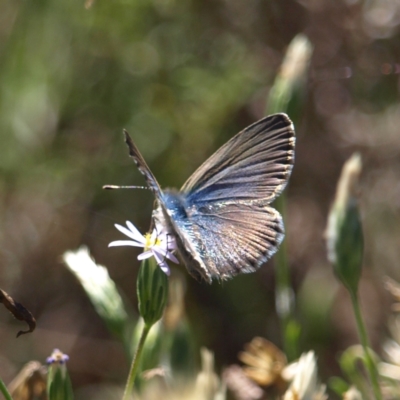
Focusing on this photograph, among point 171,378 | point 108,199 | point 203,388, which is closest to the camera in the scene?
point 203,388

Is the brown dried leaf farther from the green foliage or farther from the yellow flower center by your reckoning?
the yellow flower center

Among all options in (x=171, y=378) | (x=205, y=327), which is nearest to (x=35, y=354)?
(x=205, y=327)

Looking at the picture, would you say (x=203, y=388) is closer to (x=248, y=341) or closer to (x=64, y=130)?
(x=248, y=341)

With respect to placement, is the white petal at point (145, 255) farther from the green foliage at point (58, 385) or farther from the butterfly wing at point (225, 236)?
the green foliage at point (58, 385)

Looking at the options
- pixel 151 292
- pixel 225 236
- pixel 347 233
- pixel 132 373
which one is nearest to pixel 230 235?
pixel 225 236

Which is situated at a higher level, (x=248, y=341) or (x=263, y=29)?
(x=263, y=29)

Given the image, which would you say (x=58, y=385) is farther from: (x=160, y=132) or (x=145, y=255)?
(x=160, y=132)

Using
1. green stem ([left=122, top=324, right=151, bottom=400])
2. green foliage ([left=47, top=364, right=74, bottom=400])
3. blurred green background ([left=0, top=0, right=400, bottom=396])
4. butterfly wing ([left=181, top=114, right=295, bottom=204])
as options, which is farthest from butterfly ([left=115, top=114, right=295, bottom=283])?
blurred green background ([left=0, top=0, right=400, bottom=396])
